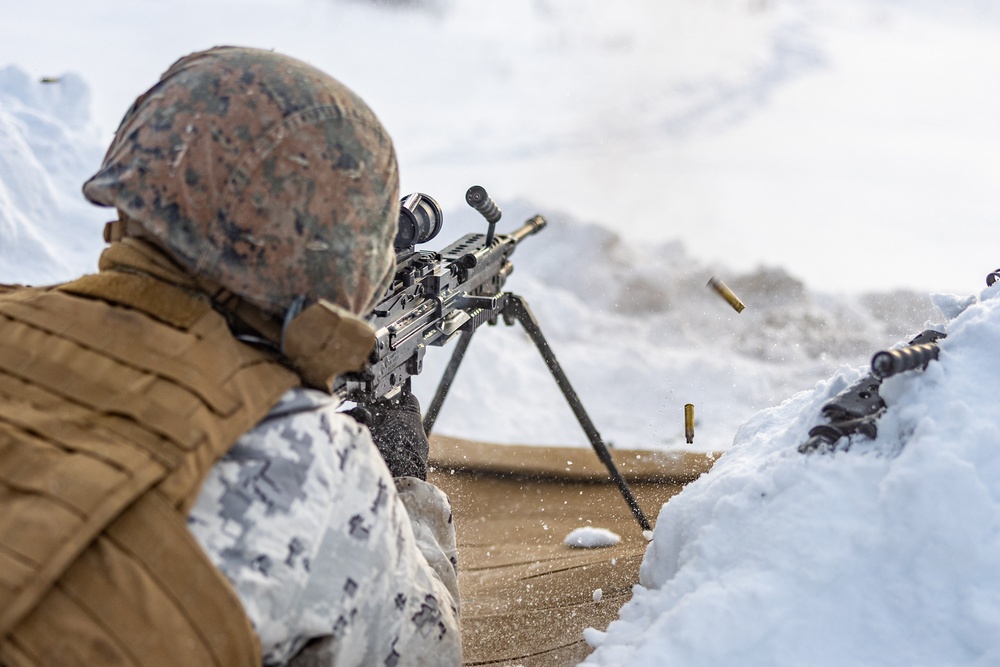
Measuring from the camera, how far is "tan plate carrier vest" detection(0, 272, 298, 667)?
1.13 m

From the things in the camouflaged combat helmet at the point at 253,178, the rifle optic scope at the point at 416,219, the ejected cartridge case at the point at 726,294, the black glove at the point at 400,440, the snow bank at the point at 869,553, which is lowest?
the ejected cartridge case at the point at 726,294

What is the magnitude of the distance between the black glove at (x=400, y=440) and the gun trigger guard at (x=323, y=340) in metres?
→ 0.73

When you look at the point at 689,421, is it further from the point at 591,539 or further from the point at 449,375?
the point at 449,375

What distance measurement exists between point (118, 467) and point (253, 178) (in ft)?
1.53

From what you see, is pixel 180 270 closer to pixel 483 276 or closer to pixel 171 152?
pixel 171 152

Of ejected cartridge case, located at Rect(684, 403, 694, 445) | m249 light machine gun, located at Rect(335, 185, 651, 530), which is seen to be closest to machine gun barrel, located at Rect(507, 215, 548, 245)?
m249 light machine gun, located at Rect(335, 185, 651, 530)

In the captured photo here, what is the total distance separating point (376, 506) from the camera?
4.71 ft

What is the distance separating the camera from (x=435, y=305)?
2822 mm

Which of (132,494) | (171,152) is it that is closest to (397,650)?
(132,494)

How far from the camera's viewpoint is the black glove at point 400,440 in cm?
215

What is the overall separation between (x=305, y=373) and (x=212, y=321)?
6.3 inches

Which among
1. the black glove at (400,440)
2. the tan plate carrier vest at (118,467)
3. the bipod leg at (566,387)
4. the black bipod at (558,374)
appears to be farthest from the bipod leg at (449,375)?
the tan plate carrier vest at (118,467)

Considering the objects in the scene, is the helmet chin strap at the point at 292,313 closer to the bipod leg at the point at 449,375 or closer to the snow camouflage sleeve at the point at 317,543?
the snow camouflage sleeve at the point at 317,543

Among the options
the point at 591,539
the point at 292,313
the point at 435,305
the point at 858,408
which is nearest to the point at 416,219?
the point at 435,305
